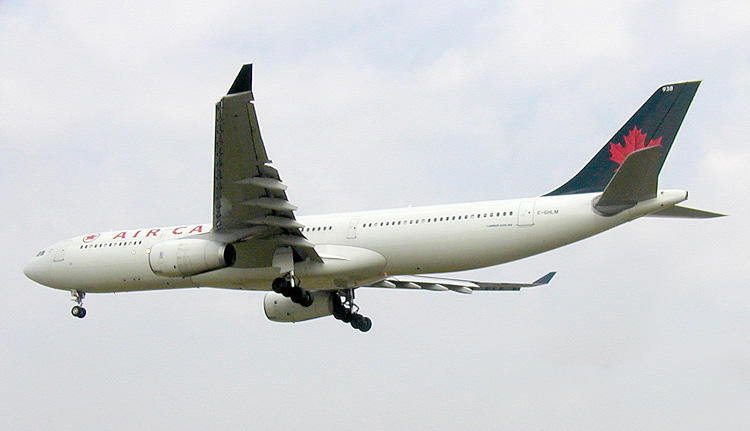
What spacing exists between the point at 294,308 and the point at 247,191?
742cm

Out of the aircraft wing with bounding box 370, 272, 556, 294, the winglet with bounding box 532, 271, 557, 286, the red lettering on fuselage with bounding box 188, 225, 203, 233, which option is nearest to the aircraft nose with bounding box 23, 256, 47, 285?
the red lettering on fuselage with bounding box 188, 225, 203, 233

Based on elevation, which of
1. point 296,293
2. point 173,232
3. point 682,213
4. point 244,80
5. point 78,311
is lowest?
point 682,213

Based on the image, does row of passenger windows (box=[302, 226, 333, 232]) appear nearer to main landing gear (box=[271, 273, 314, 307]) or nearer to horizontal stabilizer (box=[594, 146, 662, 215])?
main landing gear (box=[271, 273, 314, 307])

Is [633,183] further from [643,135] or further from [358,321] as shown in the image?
[358,321]

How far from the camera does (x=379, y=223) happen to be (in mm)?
27781

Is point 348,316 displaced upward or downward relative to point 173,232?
downward

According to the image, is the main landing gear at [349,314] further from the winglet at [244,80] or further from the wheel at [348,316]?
the winglet at [244,80]

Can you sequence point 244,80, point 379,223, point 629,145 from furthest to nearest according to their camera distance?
1. point 379,223
2. point 629,145
3. point 244,80

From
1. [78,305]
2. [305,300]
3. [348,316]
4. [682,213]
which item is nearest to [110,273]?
[78,305]

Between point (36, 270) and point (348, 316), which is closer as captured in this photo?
point (348, 316)

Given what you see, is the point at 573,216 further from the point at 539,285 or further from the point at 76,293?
the point at 76,293

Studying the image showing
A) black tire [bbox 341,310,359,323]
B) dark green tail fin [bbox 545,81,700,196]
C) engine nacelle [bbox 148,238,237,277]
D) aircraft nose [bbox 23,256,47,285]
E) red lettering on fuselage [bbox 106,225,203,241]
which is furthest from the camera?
aircraft nose [bbox 23,256,47,285]

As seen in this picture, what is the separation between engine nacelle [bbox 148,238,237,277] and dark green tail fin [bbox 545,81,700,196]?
859 cm

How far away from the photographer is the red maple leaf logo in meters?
26.4
